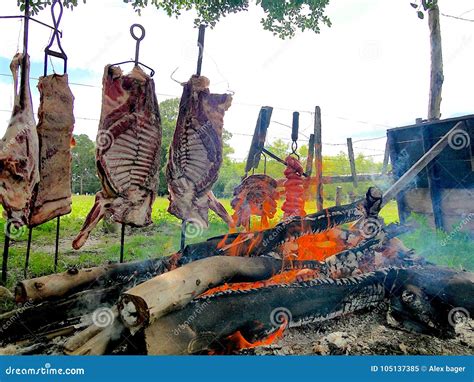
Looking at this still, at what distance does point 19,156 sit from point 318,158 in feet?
15.6

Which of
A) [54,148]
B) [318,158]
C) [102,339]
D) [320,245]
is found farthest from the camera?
[318,158]

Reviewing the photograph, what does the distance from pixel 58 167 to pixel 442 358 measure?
340 centimetres

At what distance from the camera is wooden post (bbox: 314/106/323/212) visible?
6203 mm

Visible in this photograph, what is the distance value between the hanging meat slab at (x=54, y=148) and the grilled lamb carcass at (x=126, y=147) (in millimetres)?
484

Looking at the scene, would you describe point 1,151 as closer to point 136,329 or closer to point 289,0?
point 136,329

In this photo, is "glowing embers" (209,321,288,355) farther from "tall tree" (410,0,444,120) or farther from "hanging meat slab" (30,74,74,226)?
"tall tree" (410,0,444,120)

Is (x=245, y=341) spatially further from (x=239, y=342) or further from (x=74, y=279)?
(x=74, y=279)

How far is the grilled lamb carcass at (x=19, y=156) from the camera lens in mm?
2736

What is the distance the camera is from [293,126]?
4324 mm

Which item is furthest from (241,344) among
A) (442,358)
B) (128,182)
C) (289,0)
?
(289,0)

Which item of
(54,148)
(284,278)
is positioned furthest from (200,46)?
(284,278)

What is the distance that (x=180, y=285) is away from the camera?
7.85ft

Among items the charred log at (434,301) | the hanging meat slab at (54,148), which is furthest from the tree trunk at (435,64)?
the hanging meat slab at (54,148)

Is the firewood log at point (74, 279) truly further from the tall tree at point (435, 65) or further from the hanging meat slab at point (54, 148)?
the tall tree at point (435, 65)
